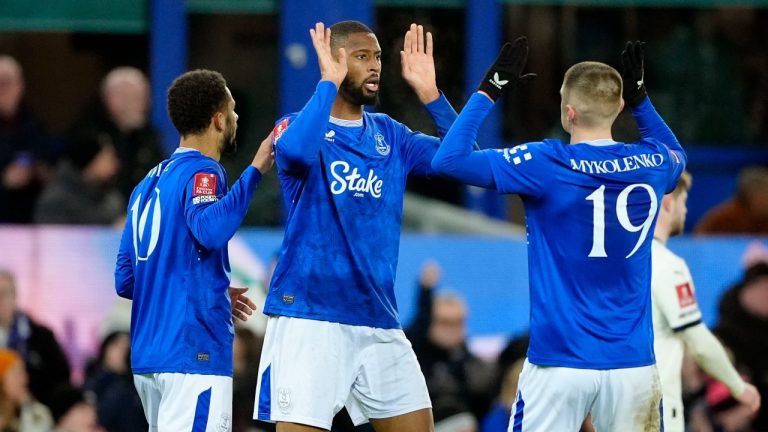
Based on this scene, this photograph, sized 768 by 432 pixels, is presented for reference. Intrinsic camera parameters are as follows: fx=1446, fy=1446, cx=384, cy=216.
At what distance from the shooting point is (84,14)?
1102 centimetres

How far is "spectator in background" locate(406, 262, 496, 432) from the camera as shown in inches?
392

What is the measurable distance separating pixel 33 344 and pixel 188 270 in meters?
4.36

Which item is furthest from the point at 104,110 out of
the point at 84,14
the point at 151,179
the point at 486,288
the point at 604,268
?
the point at 604,268

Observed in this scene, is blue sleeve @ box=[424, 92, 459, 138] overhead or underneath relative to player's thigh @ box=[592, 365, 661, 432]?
overhead

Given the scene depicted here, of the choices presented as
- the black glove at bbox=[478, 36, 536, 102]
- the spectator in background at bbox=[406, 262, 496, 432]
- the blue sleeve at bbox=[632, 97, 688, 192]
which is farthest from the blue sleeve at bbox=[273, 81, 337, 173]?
the spectator in background at bbox=[406, 262, 496, 432]

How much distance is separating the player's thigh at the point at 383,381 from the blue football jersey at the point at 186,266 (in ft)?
1.86

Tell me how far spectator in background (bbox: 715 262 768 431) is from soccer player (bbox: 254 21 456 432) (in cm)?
489

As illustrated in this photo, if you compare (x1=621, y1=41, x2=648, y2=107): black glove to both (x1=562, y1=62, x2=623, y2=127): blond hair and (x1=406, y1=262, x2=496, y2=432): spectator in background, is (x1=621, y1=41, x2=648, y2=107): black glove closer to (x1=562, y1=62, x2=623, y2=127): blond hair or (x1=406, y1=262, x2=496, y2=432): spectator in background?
(x1=562, y1=62, x2=623, y2=127): blond hair

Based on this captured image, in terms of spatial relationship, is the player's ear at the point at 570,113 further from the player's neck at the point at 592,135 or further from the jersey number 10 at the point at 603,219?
the jersey number 10 at the point at 603,219

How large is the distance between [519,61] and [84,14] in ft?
19.1

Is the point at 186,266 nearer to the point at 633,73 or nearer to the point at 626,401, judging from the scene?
the point at 626,401

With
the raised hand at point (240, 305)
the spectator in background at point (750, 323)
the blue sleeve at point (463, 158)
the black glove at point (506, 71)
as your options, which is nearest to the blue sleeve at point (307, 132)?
the blue sleeve at point (463, 158)

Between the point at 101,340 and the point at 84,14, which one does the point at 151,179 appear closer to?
the point at 101,340

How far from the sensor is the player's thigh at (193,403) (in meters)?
5.81
